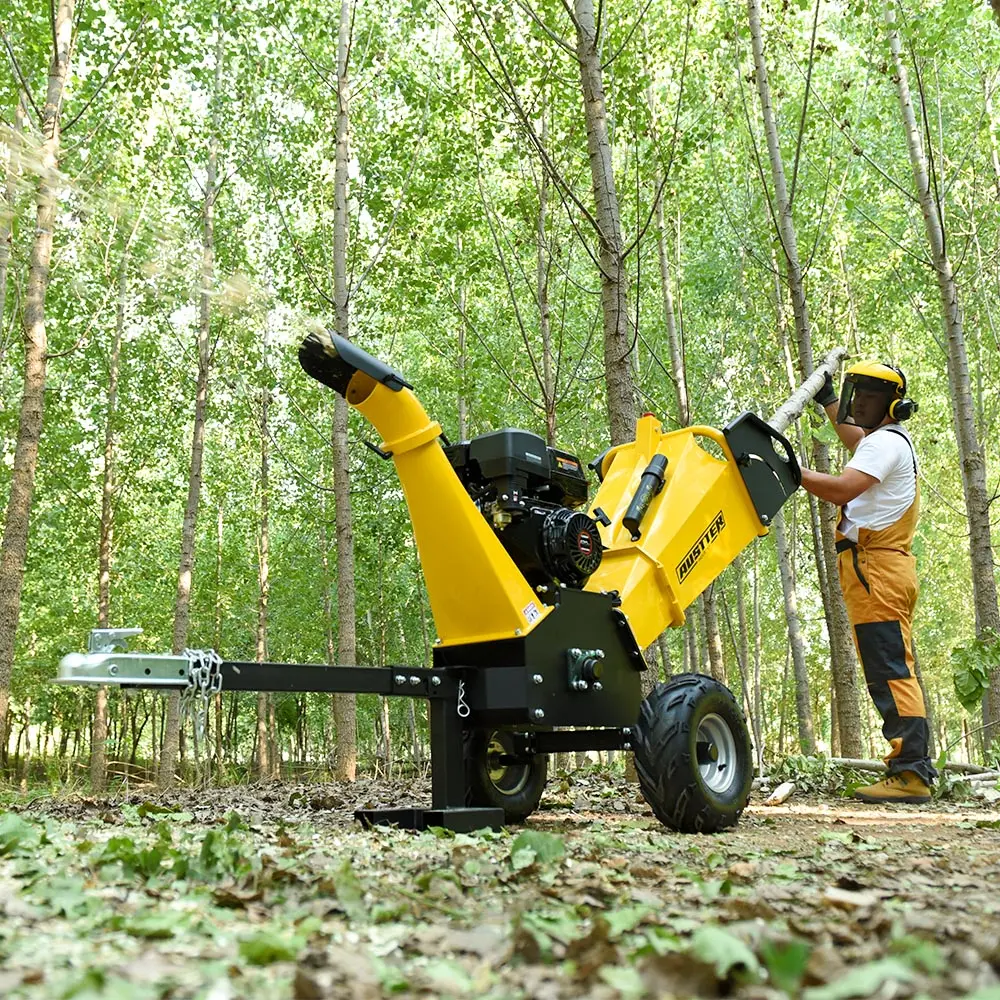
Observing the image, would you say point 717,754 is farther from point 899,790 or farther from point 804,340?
point 804,340

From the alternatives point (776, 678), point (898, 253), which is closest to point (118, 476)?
point (898, 253)

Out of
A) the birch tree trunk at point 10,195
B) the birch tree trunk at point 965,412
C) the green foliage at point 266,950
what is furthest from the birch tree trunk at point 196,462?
the green foliage at point 266,950

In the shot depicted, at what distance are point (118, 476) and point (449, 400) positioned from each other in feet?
25.9

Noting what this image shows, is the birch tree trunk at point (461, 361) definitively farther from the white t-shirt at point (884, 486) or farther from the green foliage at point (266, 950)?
the green foliage at point (266, 950)

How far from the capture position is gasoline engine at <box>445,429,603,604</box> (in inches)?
191

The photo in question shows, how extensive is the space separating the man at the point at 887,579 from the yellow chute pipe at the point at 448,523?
246 cm

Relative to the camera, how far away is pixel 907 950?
2.03 meters

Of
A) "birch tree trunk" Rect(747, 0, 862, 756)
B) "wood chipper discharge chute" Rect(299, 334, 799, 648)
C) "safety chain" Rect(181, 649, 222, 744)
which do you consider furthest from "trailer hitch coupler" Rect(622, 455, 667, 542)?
"birch tree trunk" Rect(747, 0, 862, 756)

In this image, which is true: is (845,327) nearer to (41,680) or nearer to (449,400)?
(449,400)

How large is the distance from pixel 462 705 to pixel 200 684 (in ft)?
4.59

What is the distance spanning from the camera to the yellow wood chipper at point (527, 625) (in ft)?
15.1

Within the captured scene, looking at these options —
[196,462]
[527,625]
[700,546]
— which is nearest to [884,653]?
[700,546]

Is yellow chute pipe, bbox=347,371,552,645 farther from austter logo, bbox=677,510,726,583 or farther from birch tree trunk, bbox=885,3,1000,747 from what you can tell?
birch tree trunk, bbox=885,3,1000,747

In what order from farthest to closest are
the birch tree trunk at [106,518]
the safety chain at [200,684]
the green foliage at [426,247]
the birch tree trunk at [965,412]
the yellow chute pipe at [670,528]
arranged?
the birch tree trunk at [106,518]
the green foliage at [426,247]
the birch tree trunk at [965,412]
the yellow chute pipe at [670,528]
the safety chain at [200,684]
